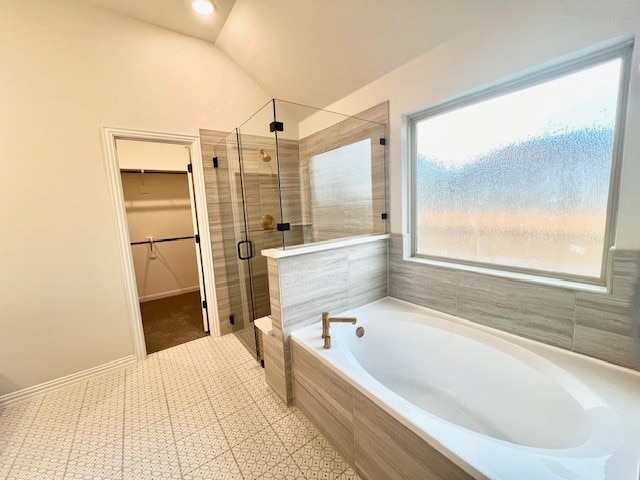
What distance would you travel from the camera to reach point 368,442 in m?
1.15

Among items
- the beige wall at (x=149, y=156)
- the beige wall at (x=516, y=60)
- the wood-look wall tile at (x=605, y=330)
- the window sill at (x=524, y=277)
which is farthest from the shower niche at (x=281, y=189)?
the beige wall at (x=149, y=156)

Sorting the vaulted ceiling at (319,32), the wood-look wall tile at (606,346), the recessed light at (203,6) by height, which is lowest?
the wood-look wall tile at (606,346)

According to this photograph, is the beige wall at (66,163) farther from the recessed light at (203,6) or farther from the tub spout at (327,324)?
the tub spout at (327,324)

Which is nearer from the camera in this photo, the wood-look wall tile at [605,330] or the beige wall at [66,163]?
the wood-look wall tile at [605,330]

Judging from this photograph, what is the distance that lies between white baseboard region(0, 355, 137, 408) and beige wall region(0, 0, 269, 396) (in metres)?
0.04

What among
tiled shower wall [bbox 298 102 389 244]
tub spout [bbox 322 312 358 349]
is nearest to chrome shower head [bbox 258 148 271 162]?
tiled shower wall [bbox 298 102 389 244]

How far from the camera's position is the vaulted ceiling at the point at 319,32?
1559mm

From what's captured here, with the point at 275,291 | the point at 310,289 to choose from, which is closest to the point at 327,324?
the point at 310,289

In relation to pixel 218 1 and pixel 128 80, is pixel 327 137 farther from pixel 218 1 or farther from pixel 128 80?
pixel 128 80

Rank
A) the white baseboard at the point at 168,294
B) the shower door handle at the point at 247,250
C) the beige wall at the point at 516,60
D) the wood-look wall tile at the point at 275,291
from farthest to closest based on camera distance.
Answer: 1. the white baseboard at the point at 168,294
2. the shower door handle at the point at 247,250
3. the wood-look wall tile at the point at 275,291
4. the beige wall at the point at 516,60

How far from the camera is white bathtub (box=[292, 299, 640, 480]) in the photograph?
805mm

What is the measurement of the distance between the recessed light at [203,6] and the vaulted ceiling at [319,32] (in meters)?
0.06

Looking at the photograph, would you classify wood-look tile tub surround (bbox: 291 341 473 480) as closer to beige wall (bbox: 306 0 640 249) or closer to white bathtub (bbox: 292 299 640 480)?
white bathtub (bbox: 292 299 640 480)

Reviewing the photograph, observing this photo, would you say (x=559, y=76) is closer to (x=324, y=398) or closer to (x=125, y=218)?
(x=324, y=398)
